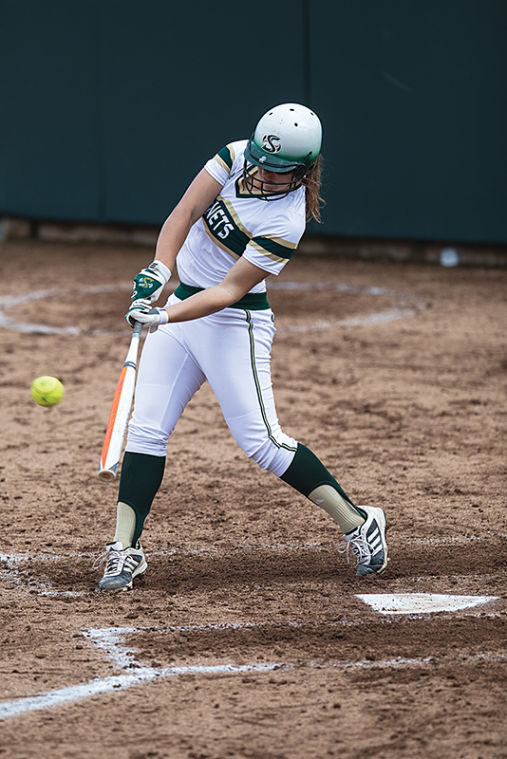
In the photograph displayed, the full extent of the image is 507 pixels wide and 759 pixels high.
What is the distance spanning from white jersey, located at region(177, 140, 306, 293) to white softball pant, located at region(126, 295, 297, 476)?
0.19 metres

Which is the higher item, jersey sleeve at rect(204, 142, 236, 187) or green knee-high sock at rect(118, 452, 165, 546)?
jersey sleeve at rect(204, 142, 236, 187)

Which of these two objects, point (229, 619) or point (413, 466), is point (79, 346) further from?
point (229, 619)

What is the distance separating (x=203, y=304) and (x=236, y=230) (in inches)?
15.5

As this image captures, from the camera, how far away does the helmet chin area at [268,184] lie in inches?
167

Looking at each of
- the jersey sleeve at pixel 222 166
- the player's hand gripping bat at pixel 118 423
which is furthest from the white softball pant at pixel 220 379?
the jersey sleeve at pixel 222 166

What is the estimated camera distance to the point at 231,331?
4.34 meters

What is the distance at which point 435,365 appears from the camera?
805 cm

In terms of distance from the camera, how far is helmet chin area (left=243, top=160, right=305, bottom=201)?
13.9ft

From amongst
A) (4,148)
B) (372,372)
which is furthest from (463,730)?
(4,148)

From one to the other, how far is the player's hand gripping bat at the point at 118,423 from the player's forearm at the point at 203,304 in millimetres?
144

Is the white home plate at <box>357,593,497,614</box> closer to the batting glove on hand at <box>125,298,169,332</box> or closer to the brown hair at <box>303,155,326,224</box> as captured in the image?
the batting glove on hand at <box>125,298,169,332</box>

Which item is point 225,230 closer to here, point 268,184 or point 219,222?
point 219,222

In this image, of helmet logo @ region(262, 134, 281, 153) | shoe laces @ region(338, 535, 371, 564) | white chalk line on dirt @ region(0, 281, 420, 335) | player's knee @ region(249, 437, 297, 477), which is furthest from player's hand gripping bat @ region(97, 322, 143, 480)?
white chalk line on dirt @ region(0, 281, 420, 335)

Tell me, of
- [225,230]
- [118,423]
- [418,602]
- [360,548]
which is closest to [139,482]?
[118,423]
